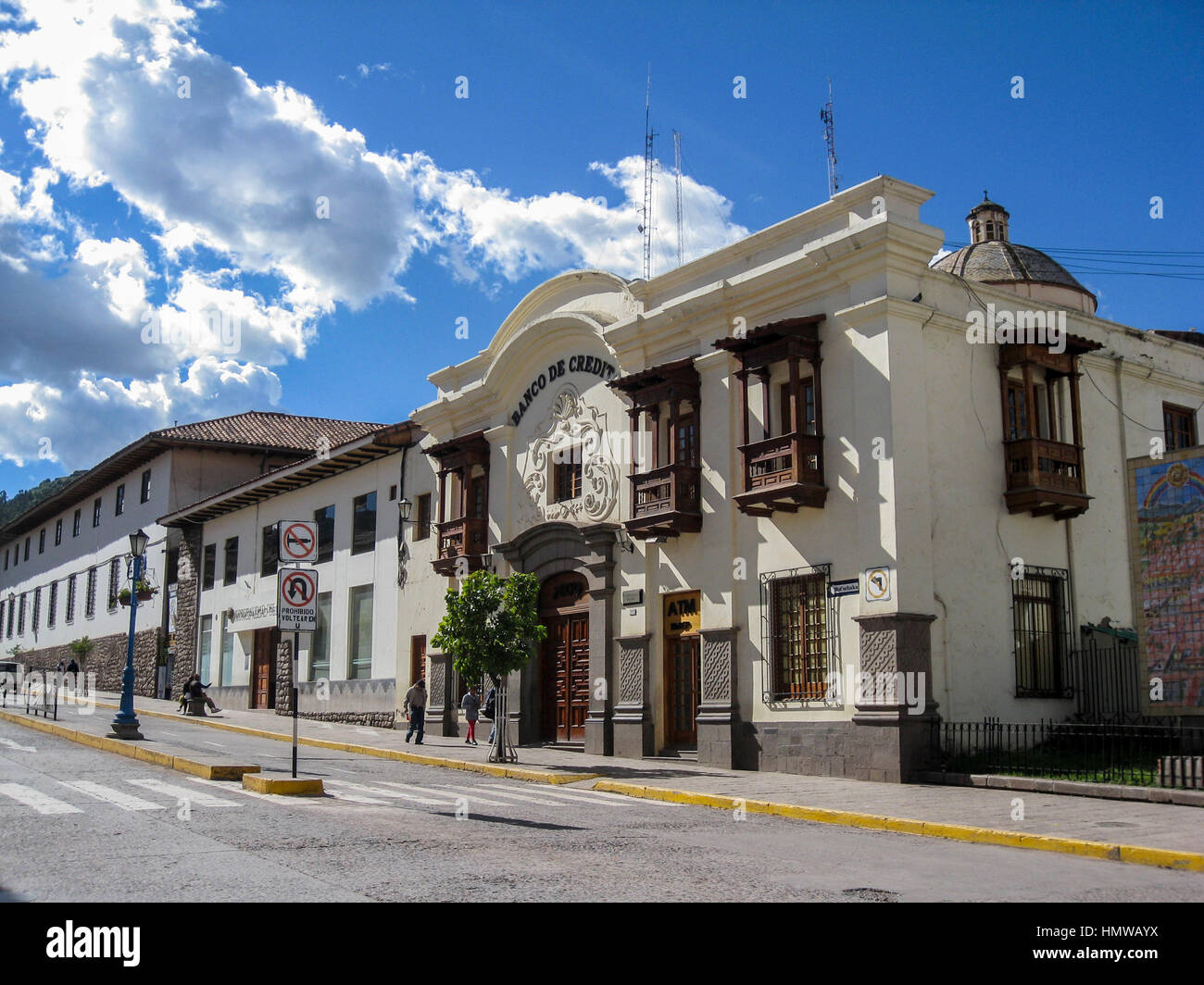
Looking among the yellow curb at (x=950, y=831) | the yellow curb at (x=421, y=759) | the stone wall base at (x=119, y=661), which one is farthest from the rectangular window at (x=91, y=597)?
the yellow curb at (x=950, y=831)

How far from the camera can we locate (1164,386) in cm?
2223

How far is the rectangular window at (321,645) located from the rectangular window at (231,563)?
6842 millimetres

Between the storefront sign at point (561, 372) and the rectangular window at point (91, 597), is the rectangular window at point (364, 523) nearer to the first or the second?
the storefront sign at point (561, 372)

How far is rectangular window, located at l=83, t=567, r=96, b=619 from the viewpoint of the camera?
164 feet

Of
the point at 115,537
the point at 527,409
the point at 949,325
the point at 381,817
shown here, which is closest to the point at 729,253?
the point at 949,325

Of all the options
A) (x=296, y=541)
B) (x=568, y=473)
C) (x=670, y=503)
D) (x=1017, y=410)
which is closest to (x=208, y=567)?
(x=568, y=473)

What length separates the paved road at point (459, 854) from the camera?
24.5 feet

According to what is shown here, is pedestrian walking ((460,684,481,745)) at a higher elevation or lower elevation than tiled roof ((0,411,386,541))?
lower

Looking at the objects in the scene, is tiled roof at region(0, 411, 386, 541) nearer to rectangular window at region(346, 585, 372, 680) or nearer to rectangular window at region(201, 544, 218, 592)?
rectangular window at region(201, 544, 218, 592)

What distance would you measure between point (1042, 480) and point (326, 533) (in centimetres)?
2159

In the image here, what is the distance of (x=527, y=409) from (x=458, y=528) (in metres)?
3.37

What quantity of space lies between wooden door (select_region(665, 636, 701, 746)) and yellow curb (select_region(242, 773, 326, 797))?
8635 mm

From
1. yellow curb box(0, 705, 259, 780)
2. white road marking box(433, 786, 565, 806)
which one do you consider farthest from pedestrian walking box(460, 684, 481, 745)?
white road marking box(433, 786, 565, 806)
